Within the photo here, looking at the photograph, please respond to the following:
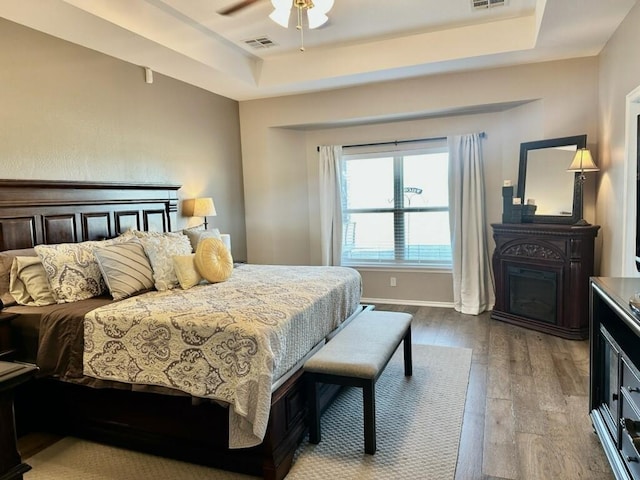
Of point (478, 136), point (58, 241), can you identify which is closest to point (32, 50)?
point (58, 241)

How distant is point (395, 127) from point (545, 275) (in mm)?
2517

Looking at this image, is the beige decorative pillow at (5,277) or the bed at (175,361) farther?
the beige decorative pillow at (5,277)

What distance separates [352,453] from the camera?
236cm

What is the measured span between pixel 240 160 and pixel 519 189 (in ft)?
11.2

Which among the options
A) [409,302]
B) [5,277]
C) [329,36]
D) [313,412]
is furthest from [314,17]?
[409,302]

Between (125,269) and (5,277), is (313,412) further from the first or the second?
(5,277)

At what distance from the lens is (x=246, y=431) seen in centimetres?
208

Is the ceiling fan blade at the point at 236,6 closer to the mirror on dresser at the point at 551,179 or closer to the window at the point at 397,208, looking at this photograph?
the window at the point at 397,208

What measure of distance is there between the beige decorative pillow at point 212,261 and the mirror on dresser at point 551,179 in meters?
3.24

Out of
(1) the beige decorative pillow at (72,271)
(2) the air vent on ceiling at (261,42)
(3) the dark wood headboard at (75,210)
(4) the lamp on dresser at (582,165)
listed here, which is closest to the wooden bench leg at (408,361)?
(4) the lamp on dresser at (582,165)

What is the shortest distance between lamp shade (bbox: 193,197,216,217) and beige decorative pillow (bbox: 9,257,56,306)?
6.05ft

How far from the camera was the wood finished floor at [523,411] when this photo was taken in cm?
219

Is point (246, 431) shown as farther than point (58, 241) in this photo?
No

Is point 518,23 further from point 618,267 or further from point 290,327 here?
point 290,327
